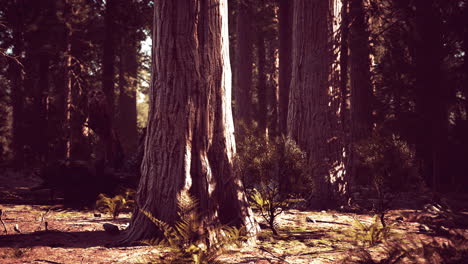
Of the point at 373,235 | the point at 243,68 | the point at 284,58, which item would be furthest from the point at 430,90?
the point at 243,68

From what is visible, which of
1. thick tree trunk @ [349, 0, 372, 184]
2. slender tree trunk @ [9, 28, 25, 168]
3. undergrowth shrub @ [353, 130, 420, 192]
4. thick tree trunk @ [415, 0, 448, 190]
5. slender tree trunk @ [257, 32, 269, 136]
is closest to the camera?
undergrowth shrub @ [353, 130, 420, 192]

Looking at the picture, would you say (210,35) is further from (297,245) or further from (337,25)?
(337,25)

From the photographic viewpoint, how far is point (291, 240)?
15.8 ft

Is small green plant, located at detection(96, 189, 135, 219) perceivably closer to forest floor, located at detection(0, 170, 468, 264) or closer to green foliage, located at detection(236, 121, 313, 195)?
forest floor, located at detection(0, 170, 468, 264)

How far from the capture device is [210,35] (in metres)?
4.59

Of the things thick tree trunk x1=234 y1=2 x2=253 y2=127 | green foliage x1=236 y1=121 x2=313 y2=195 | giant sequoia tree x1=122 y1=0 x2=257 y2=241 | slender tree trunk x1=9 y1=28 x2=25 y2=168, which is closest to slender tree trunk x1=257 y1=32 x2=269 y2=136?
thick tree trunk x1=234 y1=2 x2=253 y2=127

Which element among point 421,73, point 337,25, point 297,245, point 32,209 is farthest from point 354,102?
point 32,209

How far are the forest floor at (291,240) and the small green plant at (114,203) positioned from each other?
18cm

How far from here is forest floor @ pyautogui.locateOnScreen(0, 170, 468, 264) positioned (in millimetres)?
2994

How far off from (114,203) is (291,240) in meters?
3.30

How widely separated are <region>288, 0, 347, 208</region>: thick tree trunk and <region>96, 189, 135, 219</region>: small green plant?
144 inches

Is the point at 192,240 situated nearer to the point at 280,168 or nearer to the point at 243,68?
A: the point at 280,168

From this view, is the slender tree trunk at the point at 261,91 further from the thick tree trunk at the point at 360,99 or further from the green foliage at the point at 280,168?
the green foliage at the point at 280,168

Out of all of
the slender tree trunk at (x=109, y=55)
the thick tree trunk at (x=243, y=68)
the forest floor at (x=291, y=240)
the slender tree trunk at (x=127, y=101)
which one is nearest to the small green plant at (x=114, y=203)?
the forest floor at (x=291, y=240)
